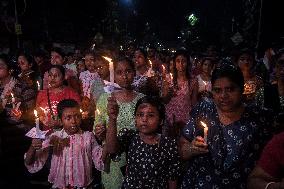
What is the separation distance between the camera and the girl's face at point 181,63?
7417mm

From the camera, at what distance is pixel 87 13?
28.3m

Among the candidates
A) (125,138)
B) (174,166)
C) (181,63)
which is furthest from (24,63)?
(174,166)

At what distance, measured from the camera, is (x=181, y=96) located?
7043mm

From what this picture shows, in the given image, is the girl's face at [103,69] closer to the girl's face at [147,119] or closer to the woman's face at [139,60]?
the woman's face at [139,60]

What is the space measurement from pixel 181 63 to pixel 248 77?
1421mm

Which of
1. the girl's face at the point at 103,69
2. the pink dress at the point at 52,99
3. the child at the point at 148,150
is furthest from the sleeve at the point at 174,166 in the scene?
the girl's face at the point at 103,69

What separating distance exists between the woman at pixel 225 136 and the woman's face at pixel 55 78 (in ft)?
10.2

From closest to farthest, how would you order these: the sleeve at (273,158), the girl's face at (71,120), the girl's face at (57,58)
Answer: the sleeve at (273,158), the girl's face at (71,120), the girl's face at (57,58)

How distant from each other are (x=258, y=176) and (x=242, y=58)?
5008mm

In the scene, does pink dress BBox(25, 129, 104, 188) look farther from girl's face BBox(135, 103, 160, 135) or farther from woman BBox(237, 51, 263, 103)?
woman BBox(237, 51, 263, 103)

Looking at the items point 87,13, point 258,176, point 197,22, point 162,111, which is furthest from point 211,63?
point 197,22

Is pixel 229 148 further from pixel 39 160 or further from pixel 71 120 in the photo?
pixel 39 160

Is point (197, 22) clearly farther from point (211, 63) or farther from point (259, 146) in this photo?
point (259, 146)

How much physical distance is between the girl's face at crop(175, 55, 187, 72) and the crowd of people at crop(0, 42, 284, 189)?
14.4 inches
